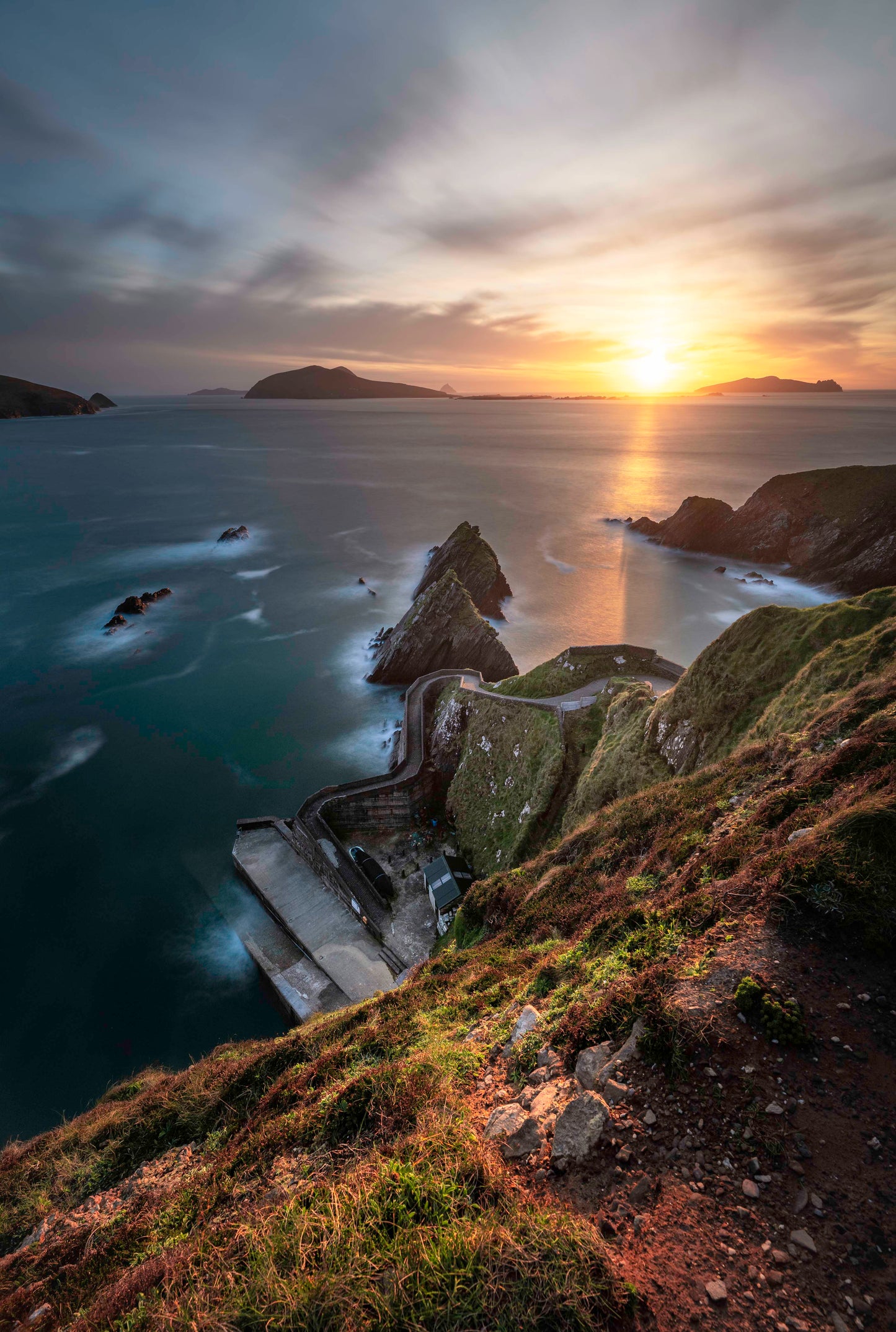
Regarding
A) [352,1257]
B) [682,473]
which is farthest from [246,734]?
[682,473]

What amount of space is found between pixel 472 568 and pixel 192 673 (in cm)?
3401

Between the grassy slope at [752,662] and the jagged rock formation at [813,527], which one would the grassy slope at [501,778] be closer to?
the grassy slope at [752,662]

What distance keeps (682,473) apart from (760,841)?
16328cm

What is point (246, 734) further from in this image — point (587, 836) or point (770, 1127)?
point (770, 1127)

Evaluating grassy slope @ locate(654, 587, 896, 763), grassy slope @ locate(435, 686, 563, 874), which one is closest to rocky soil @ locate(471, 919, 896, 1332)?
grassy slope @ locate(654, 587, 896, 763)

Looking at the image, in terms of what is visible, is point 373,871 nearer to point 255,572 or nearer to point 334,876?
point 334,876

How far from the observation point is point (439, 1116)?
6.12m

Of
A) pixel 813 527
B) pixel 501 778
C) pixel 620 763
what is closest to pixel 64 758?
pixel 501 778

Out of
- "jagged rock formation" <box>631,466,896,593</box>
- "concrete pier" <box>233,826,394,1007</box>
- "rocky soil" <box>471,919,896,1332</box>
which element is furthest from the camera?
"jagged rock formation" <box>631,466,896,593</box>

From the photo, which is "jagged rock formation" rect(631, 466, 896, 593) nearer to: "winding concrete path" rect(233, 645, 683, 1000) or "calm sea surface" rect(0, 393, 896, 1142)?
"calm sea surface" rect(0, 393, 896, 1142)

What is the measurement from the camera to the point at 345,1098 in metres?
7.20

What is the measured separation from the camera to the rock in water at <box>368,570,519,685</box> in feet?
156

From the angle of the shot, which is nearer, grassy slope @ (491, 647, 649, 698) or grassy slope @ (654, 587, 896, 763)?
grassy slope @ (654, 587, 896, 763)

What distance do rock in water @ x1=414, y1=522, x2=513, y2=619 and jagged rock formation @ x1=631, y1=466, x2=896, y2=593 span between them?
45904 millimetres
